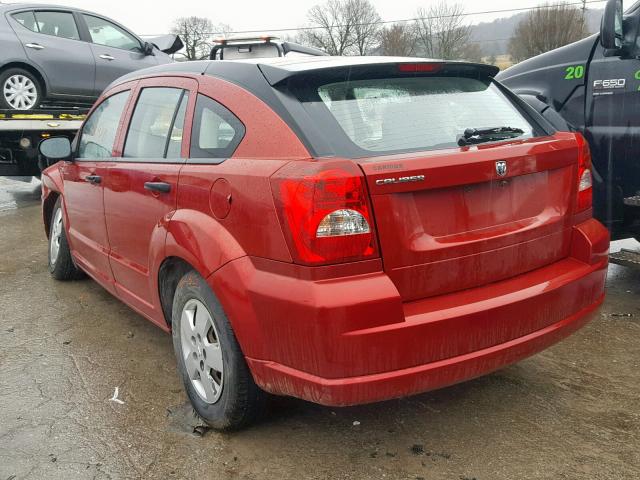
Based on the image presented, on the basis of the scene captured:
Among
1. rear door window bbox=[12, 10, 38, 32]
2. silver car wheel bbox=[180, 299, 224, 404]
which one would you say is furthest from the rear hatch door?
rear door window bbox=[12, 10, 38, 32]

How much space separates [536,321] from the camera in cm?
264

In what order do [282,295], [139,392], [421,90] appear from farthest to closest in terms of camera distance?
1. [139,392]
2. [421,90]
3. [282,295]

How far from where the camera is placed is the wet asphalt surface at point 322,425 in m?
2.63

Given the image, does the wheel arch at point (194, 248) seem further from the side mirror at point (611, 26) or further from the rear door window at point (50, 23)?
the rear door window at point (50, 23)

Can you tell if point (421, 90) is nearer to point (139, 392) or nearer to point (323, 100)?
point (323, 100)

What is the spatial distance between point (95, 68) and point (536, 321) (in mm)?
8179

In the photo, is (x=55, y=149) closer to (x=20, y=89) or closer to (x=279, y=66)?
(x=279, y=66)

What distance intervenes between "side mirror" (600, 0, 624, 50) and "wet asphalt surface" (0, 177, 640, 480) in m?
1.97

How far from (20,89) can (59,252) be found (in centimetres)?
429

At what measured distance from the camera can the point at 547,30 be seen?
154ft

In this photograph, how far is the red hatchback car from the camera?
7.53ft

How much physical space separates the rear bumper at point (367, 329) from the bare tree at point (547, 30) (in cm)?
4678

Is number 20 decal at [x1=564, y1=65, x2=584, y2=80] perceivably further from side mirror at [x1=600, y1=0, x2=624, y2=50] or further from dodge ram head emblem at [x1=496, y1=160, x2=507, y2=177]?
dodge ram head emblem at [x1=496, y1=160, x2=507, y2=177]

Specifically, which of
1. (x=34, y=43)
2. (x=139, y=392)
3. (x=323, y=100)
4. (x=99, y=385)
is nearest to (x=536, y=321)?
(x=323, y=100)
